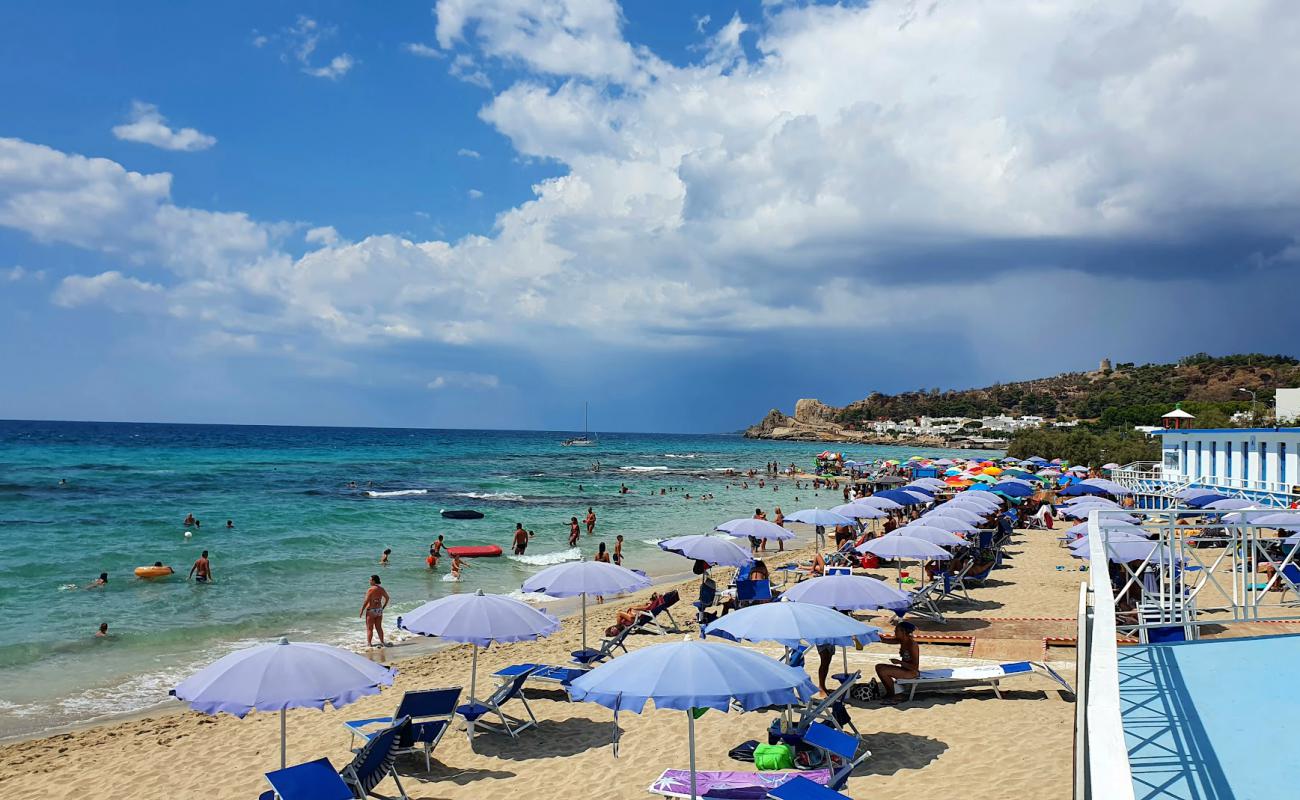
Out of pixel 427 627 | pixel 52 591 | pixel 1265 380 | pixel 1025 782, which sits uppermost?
pixel 1265 380

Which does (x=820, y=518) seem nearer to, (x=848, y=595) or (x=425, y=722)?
(x=848, y=595)

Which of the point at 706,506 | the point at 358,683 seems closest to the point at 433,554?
the point at 358,683

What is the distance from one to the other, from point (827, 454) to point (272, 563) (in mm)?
51293

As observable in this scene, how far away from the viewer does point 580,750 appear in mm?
9047

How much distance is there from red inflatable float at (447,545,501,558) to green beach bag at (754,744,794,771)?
18.6 metres

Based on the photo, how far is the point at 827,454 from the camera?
6875cm

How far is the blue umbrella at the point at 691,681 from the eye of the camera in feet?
19.3

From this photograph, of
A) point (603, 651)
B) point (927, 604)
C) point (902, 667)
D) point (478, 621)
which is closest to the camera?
point (478, 621)

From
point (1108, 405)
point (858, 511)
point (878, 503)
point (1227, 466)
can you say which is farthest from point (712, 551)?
point (1108, 405)

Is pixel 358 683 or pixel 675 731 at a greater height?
pixel 358 683

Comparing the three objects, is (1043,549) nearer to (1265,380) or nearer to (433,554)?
(433,554)

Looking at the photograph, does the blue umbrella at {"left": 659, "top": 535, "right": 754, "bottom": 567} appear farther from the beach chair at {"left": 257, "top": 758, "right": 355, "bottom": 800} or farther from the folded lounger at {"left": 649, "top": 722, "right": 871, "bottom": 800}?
the beach chair at {"left": 257, "top": 758, "right": 355, "bottom": 800}

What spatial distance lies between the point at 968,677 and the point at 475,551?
18018mm

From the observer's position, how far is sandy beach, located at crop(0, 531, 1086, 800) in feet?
25.8
